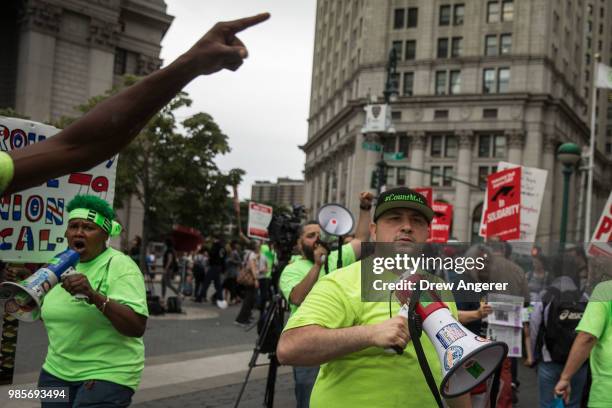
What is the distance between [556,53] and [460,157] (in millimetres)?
13698

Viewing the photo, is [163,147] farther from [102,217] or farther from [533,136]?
[533,136]

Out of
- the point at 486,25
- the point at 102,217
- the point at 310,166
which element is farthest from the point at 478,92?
the point at 102,217

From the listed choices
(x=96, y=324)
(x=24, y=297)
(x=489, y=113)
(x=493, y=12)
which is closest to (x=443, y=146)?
(x=489, y=113)

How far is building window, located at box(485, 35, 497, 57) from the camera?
6075 cm

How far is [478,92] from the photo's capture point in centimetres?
6097

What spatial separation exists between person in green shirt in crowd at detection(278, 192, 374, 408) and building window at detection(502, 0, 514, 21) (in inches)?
2323

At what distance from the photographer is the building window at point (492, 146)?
2360 inches

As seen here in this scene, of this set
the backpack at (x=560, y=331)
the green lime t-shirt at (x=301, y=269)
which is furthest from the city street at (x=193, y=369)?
the backpack at (x=560, y=331)

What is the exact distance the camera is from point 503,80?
60.5 m

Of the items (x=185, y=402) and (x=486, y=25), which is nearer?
(x=185, y=402)

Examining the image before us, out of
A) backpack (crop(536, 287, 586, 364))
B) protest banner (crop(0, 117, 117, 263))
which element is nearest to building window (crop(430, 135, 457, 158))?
backpack (crop(536, 287, 586, 364))

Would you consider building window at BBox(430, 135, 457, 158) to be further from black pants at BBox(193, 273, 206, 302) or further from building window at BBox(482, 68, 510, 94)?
black pants at BBox(193, 273, 206, 302)

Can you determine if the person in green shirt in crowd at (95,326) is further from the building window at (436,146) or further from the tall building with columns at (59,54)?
the building window at (436,146)

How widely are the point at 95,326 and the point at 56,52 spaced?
29538 millimetres
